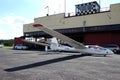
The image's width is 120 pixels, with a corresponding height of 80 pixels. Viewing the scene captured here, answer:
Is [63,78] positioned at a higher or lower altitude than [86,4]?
lower

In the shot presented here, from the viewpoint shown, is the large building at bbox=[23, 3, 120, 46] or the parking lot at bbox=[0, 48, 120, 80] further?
the large building at bbox=[23, 3, 120, 46]

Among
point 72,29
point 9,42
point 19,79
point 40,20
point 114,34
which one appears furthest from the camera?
point 9,42

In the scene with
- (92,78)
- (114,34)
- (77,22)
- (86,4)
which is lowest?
(92,78)

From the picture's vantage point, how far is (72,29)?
153 ft

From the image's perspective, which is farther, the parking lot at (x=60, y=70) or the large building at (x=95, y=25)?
the large building at (x=95, y=25)

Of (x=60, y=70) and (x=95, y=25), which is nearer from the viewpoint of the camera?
(x=60, y=70)

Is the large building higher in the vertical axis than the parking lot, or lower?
higher

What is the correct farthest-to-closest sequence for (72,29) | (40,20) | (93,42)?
(40,20), (72,29), (93,42)

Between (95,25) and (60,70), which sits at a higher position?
(95,25)

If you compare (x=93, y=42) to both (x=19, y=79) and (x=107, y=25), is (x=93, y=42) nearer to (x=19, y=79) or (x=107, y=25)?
(x=107, y=25)

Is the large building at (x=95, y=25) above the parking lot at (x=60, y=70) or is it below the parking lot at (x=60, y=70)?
above

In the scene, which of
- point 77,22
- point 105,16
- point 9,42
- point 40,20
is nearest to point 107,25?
point 105,16

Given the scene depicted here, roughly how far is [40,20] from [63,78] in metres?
46.7

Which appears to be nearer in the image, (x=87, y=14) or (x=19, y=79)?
(x=19, y=79)
